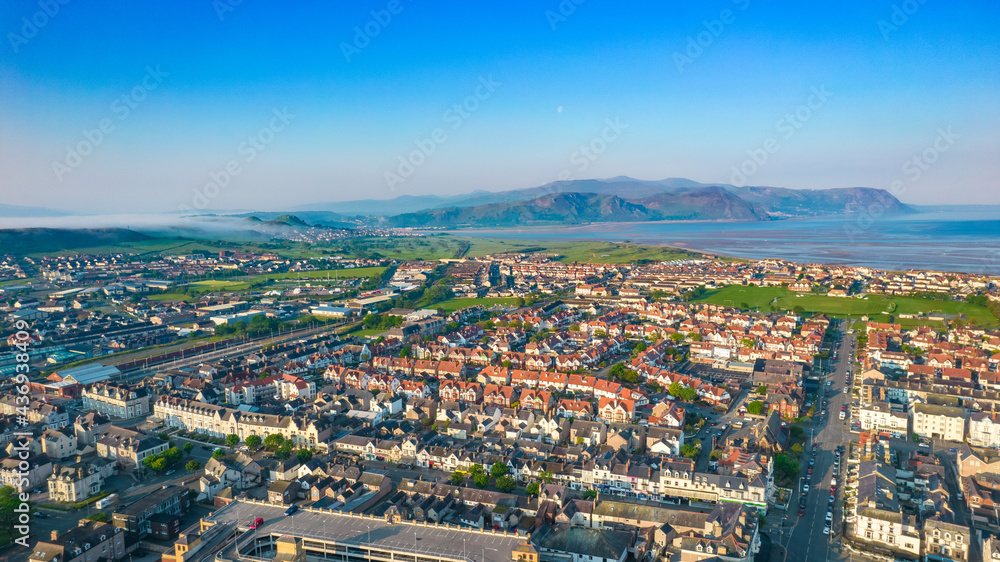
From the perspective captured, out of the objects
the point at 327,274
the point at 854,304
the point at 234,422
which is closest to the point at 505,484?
the point at 234,422

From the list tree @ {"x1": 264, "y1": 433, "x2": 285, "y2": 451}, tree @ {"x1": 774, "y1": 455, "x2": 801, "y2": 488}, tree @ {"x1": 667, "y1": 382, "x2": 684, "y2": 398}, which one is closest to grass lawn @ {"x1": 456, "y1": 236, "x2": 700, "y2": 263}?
tree @ {"x1": 667, "y1": 382, "x2": 684, "y2": 398}

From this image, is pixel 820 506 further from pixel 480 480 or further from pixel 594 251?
pixel 594 251

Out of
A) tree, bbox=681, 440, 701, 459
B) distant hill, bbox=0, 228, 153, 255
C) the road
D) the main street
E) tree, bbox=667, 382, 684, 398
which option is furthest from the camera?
distant hill, bbox=0, 228, 153, 255

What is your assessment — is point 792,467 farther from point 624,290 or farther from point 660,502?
point 624,290

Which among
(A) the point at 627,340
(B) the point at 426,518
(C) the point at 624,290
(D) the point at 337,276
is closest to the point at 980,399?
(A) the point at 627,340

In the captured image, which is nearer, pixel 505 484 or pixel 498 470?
pixel 505 484

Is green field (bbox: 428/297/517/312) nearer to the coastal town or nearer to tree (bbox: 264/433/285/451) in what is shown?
the coastal town

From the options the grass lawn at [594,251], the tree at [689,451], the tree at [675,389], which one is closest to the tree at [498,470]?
the tree at [689,451]

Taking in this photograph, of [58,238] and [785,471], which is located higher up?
[58,238]
